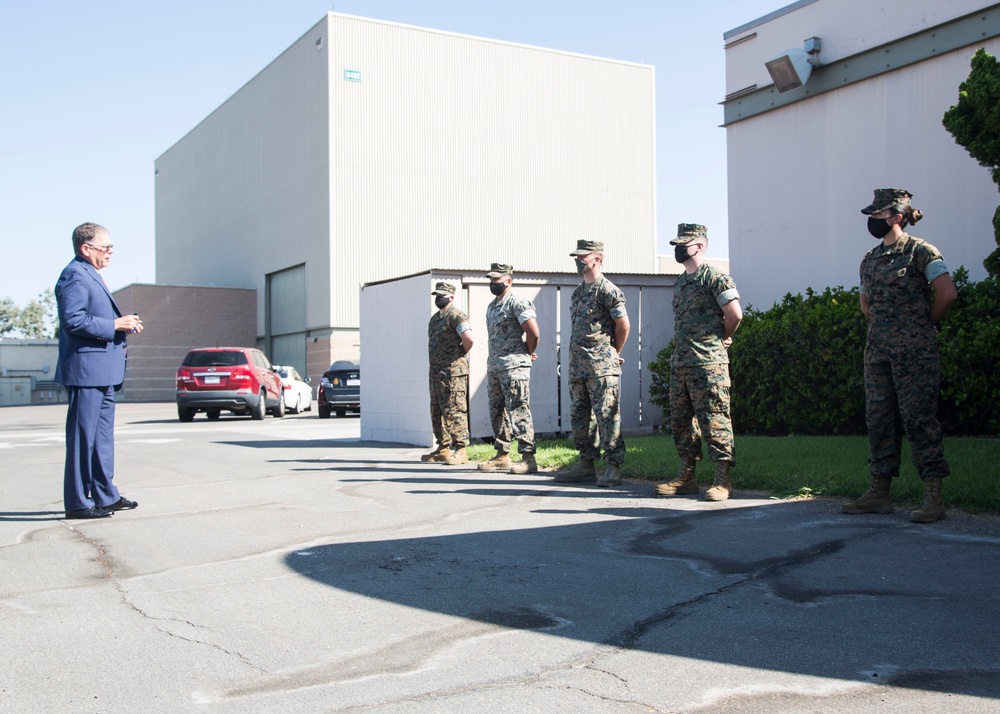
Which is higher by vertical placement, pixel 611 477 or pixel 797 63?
pixel 797 63

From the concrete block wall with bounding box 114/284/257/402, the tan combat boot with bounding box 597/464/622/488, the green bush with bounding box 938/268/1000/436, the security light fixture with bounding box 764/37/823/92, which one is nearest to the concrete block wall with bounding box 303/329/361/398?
the concrete block wall with bounding box 114/284/257/402

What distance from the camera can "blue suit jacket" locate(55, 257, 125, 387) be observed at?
23.2 feet

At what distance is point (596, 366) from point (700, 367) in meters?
1.19

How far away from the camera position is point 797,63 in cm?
1290

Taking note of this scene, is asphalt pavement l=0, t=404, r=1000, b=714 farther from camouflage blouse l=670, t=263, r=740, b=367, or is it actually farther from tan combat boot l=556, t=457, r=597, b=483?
camouflage blouse l=670, t=263, r=740, b=367

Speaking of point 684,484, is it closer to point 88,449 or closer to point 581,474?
point 581,474

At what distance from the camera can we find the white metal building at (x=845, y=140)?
1109 centimetres

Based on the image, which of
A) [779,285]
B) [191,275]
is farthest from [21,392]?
[779,285]

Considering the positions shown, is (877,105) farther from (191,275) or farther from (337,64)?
(191,275)

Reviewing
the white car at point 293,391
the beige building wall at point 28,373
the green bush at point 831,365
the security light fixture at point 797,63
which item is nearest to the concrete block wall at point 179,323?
the beige building wall at point 28,373

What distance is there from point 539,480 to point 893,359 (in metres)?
3.60

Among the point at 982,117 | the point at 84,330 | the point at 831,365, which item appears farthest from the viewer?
the point at 831,365

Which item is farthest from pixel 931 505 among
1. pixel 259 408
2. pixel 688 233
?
pixel 259 408

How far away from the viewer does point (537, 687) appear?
339 cm
